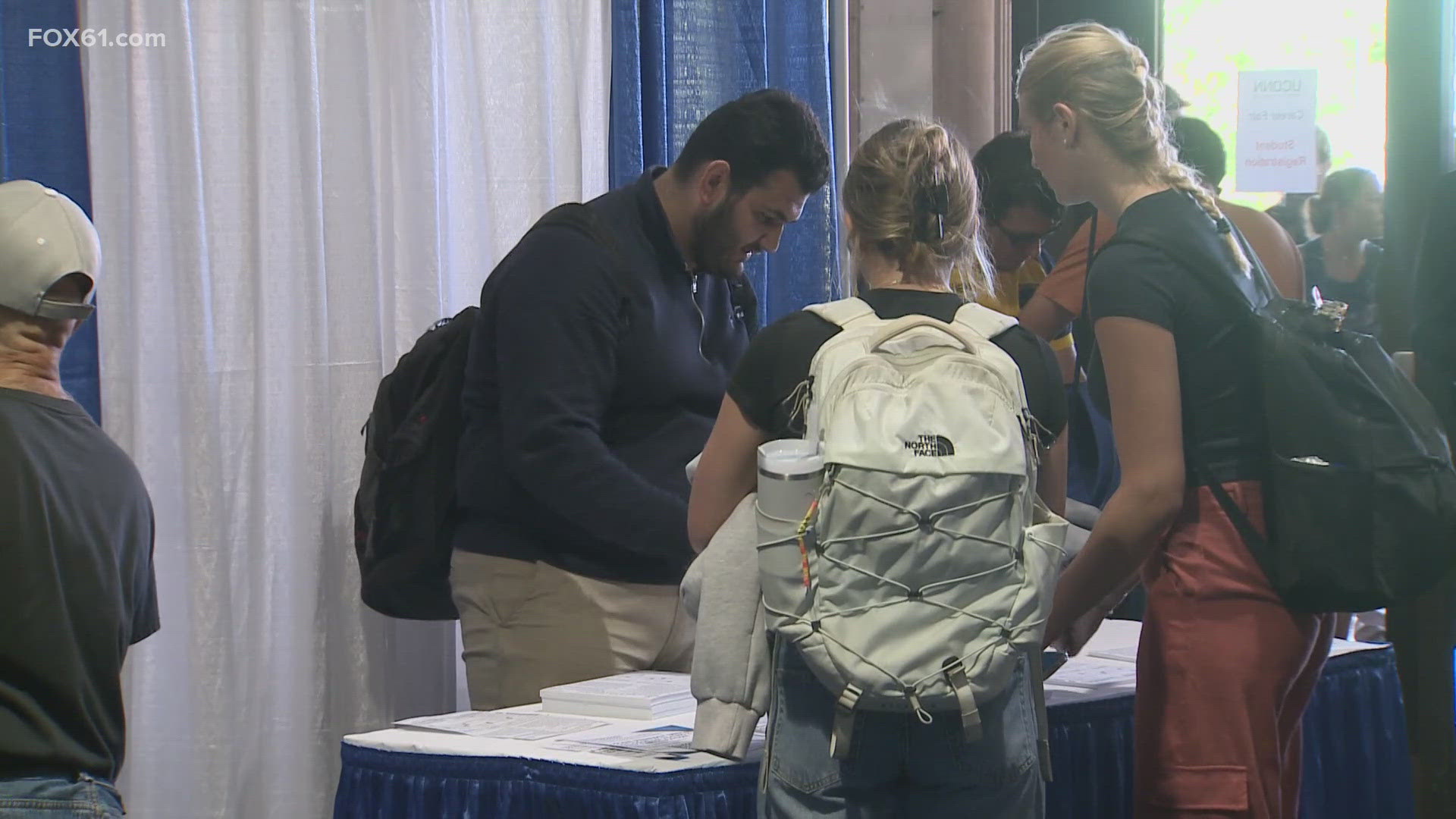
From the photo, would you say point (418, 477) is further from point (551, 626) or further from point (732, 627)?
point (732, 627)

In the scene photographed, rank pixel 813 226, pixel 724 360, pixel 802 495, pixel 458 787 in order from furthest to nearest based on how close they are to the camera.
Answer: pixel 813 226, pixel 724 360, pixel 458 787, pixel 802 495

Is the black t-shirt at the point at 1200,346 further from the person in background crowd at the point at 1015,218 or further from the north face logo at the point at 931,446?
the person in background crowd at the point at 1015,218

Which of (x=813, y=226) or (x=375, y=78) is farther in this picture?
(x=813, y=226)

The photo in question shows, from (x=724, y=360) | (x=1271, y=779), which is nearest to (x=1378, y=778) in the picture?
(x=1271, y=779)

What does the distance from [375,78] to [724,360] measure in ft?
2.99

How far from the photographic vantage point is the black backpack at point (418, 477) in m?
2.38

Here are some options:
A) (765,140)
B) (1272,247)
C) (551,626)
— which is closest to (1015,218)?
(1272,247)

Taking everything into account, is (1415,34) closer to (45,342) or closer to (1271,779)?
(1271,779)

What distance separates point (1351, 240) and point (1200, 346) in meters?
1.93

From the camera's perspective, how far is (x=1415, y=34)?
323 cm

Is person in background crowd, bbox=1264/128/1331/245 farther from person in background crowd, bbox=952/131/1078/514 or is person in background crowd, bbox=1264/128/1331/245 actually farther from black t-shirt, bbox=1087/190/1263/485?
black t-shirt, bbox=1087/190/1263/485

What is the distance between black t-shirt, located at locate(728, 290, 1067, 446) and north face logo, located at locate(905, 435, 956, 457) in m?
0.16

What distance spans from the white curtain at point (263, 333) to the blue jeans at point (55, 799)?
1.06 meters

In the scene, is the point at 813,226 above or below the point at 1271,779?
above
